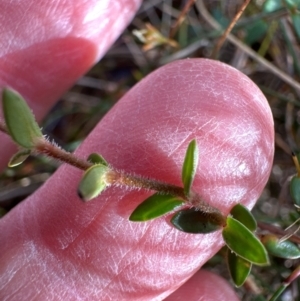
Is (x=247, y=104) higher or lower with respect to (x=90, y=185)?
lower

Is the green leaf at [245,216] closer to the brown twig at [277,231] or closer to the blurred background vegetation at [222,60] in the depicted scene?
the brown twig at [277,231]

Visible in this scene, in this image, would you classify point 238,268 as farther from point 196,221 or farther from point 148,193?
point 148,193

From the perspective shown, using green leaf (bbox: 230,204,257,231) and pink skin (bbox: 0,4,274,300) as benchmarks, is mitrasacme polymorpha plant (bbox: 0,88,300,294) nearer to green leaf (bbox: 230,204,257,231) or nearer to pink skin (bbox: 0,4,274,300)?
green leaf (bbox: 230,204,257,231)

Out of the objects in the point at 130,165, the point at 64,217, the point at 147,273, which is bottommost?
the point at 147,273

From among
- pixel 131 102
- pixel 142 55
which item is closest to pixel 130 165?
pixel 131 102

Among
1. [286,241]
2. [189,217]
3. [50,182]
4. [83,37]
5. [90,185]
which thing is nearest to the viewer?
[90,185]

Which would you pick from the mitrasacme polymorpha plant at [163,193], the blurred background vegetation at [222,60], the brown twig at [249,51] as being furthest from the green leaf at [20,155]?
the brown twig at [249,51]

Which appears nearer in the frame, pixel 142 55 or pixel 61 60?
pixel 61 60

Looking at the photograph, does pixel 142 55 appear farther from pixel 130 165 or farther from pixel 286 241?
pixel 286 241
